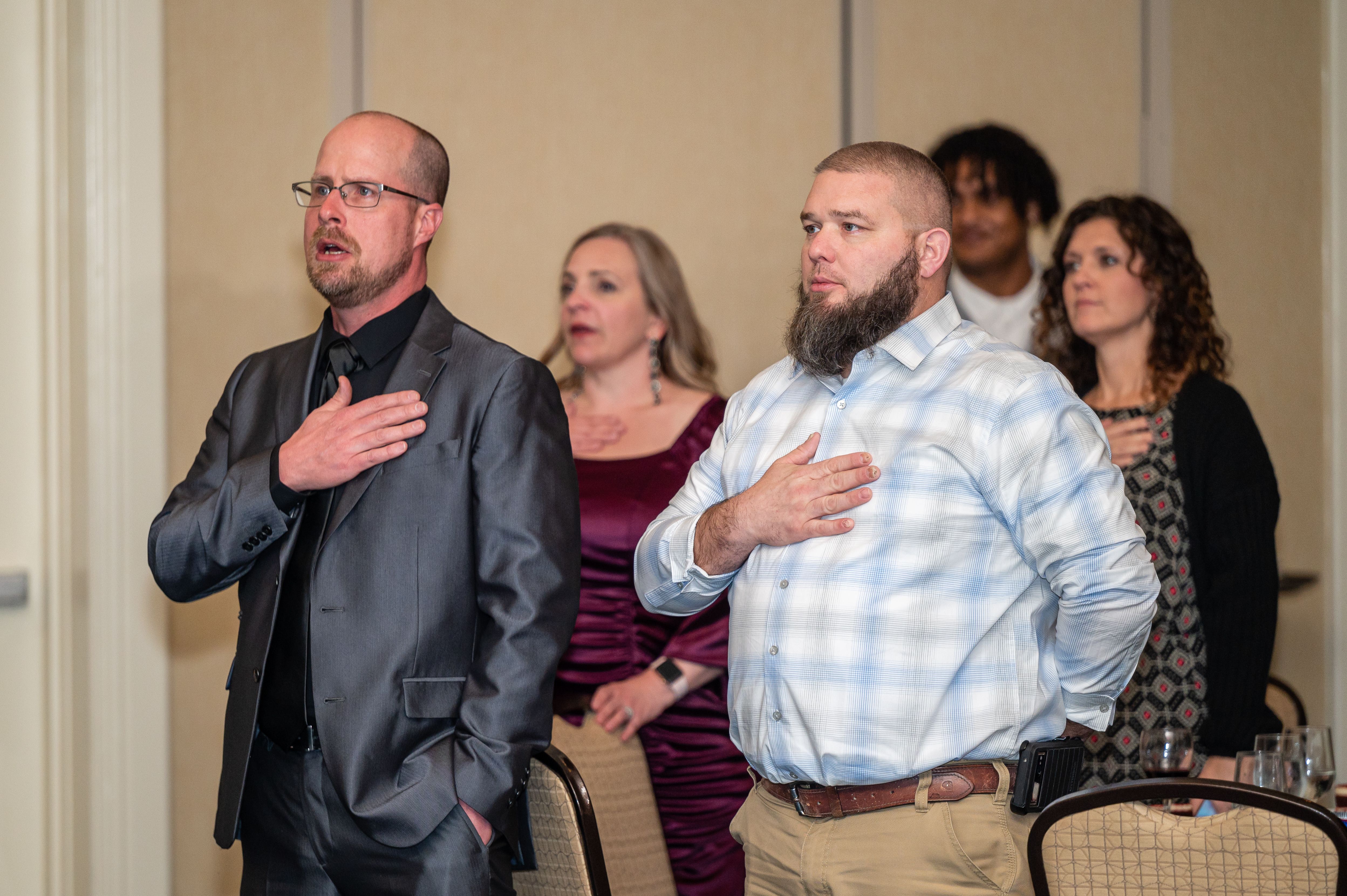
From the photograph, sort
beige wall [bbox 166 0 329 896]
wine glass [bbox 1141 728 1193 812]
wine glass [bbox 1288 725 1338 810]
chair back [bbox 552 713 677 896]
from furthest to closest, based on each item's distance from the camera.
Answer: beige wall [bbox 166 0 329 896] → chair back [bbox 552 713 677 896] → wine glass [bbox 1141 728 1193 812] → wine glass [bbox 1288 725 1338 810]

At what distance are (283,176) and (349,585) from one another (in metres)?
1.82

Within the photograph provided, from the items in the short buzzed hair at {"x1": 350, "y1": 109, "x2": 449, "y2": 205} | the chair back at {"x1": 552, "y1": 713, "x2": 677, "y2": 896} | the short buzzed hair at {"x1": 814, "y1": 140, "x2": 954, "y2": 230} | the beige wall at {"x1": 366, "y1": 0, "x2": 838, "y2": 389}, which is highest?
the beige wall at {"x1": 366, "y1": 0, "x2": 838, "y2": 389}

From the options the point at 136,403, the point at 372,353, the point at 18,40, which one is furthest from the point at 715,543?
the point at 18,40

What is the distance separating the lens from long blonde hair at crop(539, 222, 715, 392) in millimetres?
3385

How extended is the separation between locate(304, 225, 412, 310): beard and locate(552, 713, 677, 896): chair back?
1096mm

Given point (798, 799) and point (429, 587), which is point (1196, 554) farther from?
point (429, 587)

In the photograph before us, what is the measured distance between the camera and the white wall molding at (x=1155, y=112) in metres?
4.42

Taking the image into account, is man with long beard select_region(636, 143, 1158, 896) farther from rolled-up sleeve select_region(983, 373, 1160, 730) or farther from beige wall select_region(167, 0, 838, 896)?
beige wall select_region(167, 0, 838, 896)

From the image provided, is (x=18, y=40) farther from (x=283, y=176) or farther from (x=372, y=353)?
A: (x=372, y=353)

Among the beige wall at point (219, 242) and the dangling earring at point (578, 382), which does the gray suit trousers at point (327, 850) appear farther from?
the dangling earring at point (578, 382)

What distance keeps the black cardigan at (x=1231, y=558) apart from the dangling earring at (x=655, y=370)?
1322 mm

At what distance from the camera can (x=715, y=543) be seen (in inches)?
80.1

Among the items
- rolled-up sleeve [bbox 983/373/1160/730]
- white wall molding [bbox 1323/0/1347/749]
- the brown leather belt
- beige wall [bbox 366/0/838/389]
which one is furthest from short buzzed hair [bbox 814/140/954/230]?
white wall molding [bbox 1323/0/1347/749]

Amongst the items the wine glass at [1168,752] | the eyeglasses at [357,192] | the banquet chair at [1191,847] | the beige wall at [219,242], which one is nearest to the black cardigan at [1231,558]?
the wine glass at [1168,752]
